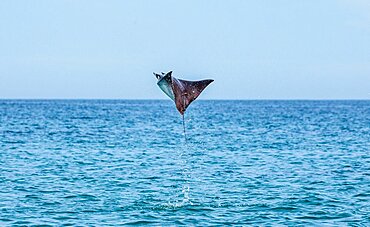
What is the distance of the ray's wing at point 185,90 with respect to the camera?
1641 cm

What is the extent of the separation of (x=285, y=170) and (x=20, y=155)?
14.8 metres

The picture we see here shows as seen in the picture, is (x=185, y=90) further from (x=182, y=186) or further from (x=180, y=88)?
(x=182, y=186)

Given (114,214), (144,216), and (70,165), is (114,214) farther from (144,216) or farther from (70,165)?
(70,165)

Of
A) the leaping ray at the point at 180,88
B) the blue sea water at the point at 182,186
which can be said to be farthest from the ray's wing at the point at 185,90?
the blue sea water at the point at 182,186

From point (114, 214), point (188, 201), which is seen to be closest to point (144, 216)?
point (114, 214)

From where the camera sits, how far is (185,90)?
16.8 metres

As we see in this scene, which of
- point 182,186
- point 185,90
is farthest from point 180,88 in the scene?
point 182,186

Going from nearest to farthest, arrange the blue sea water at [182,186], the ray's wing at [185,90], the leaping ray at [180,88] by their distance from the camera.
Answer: the leaping ray at [180,88] < the ray's wing at [185,90] < the blue sea water at [182,186]

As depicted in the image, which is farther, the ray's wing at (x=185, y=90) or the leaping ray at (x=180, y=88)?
the ray's wing at (x=185, y=90)

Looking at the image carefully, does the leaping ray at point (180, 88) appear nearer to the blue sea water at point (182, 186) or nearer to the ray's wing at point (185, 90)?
the ray's wing at point (185, 90)

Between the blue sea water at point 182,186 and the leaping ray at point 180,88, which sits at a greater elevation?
the leaping ray at point 180,88

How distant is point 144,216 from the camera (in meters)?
18.3

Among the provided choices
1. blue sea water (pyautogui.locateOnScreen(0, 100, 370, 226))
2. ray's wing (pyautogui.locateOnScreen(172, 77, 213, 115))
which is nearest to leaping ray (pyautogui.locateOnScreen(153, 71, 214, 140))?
ray's wing (pyautogui.locateOnScreen(172, 77, 213, 115))

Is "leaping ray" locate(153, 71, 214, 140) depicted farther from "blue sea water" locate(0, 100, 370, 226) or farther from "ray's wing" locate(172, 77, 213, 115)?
"blue sea water" locate(0, 100, 370, 226)
